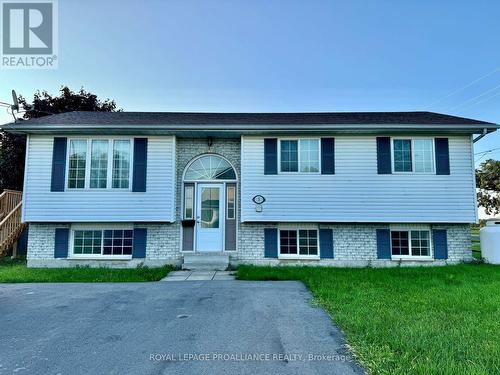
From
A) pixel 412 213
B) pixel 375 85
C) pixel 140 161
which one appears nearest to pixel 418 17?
pixel 375 85

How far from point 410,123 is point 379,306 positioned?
242 inches

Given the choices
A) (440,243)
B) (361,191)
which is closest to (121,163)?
(361,191)

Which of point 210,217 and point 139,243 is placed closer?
point 139,243

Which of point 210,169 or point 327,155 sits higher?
point 327,155

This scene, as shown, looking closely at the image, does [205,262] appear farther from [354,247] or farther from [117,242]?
[354,247]

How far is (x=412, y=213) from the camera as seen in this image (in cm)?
857

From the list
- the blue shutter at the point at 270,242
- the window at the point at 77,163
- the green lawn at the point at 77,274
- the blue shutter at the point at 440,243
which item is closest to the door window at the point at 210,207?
the blue shutter at the point at 270,242

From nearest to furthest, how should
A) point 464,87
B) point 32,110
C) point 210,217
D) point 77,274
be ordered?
1. point 77,274
2. point 210,217
3. point 32,110
4. point 464,87

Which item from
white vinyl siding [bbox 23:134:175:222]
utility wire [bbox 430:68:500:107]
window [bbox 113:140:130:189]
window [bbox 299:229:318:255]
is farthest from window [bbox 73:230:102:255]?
utility wire [bbox 430:68:500:107]

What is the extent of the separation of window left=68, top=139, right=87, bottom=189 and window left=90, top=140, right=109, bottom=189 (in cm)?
26

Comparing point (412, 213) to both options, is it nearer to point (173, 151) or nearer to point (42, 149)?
point (173, 151)

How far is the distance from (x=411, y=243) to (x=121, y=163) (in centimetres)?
909

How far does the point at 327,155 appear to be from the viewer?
8867mm

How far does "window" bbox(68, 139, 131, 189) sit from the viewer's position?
881 centimetres
